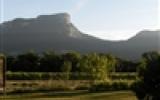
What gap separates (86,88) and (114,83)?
18.1 ft

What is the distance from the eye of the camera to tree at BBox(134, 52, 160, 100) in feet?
85.6

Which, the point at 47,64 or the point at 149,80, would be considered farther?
the point at 47,64

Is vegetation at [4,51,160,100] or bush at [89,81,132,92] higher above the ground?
vegetation at [4,51,160,100]

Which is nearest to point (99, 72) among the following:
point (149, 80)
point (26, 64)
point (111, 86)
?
point (111, 86)

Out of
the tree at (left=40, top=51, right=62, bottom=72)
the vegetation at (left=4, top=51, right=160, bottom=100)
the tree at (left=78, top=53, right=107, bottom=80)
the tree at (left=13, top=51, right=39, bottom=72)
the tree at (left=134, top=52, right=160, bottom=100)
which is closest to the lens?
the tree at (left=134, top=52, right=160, bottom=100)

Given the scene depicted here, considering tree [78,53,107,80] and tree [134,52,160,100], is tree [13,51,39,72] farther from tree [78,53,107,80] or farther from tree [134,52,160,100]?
tree [134,52,160,100]

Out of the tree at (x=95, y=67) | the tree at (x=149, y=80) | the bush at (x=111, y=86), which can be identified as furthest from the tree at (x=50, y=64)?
the tree at (x=149, y=80)

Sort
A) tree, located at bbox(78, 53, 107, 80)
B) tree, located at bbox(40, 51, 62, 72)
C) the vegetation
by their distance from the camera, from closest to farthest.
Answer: the vegetation
tree, located at bbox(78, 53, 107, 80)
tree, located at bbox(40, 51, 62, 72)

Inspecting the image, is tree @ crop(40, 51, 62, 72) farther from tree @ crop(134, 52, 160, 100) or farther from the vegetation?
tree @ crop(134, 52, 160, 100)

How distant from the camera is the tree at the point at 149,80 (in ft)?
85.6

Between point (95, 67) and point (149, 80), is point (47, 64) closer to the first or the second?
point (95, 67)

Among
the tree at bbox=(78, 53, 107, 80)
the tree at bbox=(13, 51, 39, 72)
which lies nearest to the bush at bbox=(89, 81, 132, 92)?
the tree at bbox=(78, 53, 107, 80)

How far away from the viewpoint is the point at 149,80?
26422 mm

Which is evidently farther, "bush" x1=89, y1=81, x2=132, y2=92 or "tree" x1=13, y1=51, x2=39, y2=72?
"tree" x1=13, y1=51, x2=39, y2=72
